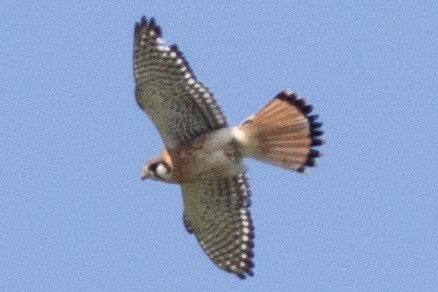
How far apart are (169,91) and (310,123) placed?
105 centimetres

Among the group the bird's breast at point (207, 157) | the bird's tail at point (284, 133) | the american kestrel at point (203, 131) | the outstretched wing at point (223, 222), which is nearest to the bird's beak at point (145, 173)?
the american kestrel at point (203, 131)

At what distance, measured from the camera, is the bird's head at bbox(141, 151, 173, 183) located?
46.5 feet

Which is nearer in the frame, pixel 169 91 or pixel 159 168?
pixel 169 91

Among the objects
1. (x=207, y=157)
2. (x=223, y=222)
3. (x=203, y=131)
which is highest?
(x=203, y=131)

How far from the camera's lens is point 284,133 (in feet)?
45.4

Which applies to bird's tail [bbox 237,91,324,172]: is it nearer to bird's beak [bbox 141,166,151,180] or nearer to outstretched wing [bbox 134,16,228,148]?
outstretched wing [bbox 134,16,228,148]

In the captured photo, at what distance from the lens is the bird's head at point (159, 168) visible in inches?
559

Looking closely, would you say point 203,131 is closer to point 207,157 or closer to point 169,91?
point 207,157

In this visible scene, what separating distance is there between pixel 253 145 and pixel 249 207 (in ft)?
2.62

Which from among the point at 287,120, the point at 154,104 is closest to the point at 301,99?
the point at 287,120

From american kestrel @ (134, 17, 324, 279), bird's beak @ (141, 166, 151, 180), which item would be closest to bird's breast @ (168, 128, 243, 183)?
A: american kestrel @ (134, 17, 324, 279)

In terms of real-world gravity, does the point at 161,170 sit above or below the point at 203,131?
below

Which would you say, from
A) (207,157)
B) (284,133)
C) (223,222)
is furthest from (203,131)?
(223,222)

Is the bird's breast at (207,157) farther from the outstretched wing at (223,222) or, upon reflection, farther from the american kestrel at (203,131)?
the outstretched wing at (223,222)
